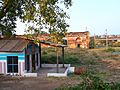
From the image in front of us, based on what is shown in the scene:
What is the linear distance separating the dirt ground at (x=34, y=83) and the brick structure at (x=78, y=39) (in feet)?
129

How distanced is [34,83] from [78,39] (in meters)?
43.0

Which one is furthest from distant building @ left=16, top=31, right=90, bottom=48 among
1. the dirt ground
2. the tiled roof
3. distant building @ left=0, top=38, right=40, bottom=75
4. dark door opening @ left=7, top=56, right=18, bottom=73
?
the dirt ground

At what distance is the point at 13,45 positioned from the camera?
23.2 m

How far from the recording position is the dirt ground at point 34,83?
16812 mm

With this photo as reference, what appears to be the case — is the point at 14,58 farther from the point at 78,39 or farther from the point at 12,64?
the point at 78,39

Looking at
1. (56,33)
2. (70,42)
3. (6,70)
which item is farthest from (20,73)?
(70,42)

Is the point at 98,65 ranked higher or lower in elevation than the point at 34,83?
higher

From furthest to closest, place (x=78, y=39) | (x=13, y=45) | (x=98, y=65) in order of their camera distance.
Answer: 1. (x=78, y=39)
2. (x=98, y=65)
3. (x=13, y=45)

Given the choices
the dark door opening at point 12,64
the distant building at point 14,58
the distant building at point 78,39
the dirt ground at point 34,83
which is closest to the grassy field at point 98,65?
the dirt ground at point 34,83

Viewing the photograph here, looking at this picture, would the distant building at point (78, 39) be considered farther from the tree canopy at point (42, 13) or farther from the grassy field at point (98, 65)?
the tree canopy at point (42, 13)

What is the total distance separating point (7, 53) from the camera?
22.5 m

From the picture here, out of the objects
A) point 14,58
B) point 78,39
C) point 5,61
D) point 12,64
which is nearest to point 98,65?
point 14,58

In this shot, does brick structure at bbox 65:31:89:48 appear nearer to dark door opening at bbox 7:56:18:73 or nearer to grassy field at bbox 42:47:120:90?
grassy field at bbox 42:47:120:90

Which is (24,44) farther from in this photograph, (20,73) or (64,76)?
(64,76)
